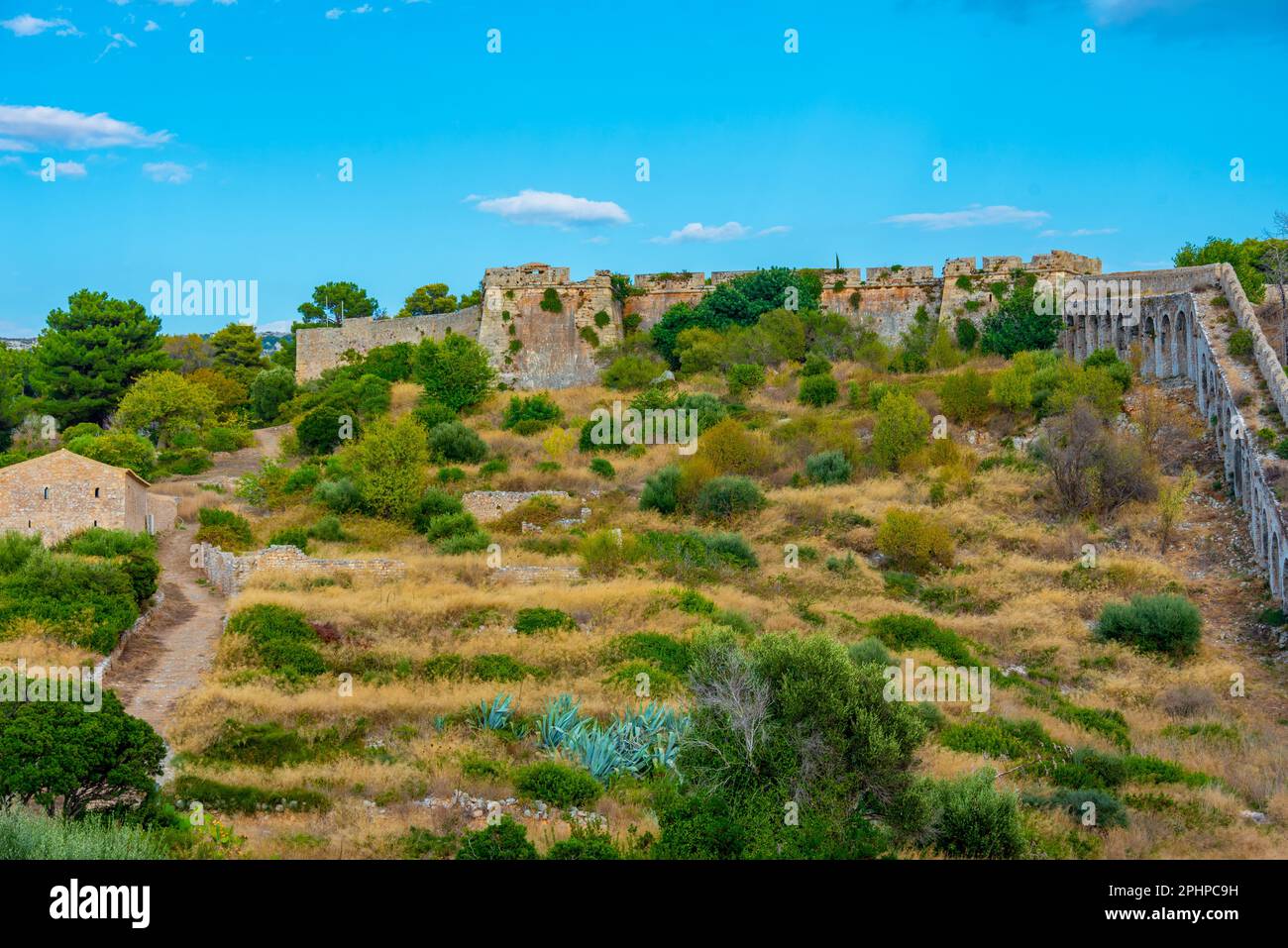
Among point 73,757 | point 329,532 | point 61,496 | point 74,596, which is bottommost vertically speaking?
point 73,757

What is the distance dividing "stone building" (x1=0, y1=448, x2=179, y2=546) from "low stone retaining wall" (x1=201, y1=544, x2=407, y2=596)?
9.10 ft

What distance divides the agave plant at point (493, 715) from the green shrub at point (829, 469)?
632 inches

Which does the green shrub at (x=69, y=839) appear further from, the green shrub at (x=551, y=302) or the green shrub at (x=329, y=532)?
the green shrub at (x=551, y=302)

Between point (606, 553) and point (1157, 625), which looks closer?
point (1157, 625)

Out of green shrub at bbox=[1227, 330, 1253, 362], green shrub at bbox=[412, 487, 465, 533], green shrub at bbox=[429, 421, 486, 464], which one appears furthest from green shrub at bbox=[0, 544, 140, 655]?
green shrub at bbox=[1227, 330, 1253, 362]

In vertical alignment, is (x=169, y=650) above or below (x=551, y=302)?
below

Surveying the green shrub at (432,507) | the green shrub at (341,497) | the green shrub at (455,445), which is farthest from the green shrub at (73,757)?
the green shrub at (455,445)

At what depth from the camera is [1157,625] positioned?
18609 millimetres

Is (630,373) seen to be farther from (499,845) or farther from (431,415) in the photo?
(499,845)

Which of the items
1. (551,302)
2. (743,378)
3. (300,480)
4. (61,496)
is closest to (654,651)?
(61,496)

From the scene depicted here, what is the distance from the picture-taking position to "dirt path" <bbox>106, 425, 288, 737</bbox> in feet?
50.2

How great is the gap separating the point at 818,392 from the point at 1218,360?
11.4 meters
